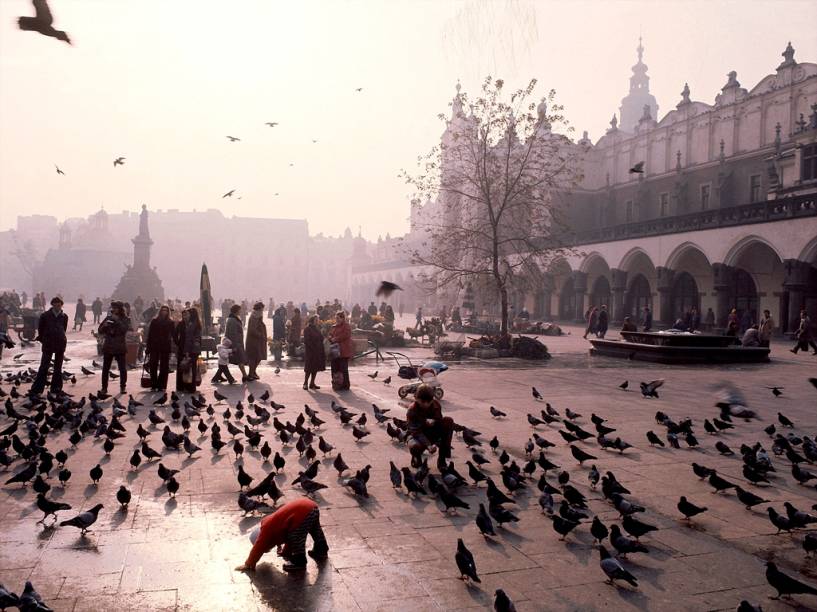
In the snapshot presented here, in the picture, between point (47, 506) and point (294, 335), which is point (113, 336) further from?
point (294, 335)

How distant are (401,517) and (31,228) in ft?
593

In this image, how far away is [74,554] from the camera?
429 cm

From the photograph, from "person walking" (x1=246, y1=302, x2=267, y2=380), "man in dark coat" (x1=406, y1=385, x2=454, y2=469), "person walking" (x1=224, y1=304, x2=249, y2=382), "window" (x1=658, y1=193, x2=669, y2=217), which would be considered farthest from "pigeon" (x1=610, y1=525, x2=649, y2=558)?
"window" (x1=658, y1=193, x2=669, y2=217)

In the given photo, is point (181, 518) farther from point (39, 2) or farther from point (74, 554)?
point (39, 2)

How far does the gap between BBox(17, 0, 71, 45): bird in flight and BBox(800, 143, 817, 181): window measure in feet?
111

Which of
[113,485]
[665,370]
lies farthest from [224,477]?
[665,370]

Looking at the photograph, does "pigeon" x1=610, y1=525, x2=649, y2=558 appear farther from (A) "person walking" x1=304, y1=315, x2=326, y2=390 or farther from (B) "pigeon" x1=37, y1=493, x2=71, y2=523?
(A) "person walking" x1=304, y1=315, x2=326, y2=390

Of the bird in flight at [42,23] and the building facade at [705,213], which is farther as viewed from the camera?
the building facade at [705,213]

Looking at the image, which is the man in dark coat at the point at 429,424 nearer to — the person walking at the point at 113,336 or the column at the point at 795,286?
the person walking at the point at 113,336

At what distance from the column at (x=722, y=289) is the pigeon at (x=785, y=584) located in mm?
29563

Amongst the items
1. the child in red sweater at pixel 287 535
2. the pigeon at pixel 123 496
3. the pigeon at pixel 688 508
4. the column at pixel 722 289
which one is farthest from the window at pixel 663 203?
the child in red sweater at pixel 287 535

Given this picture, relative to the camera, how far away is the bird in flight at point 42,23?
10.7 ft

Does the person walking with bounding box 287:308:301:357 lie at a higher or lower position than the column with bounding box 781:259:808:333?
lower

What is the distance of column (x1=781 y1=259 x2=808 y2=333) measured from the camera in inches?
1033
